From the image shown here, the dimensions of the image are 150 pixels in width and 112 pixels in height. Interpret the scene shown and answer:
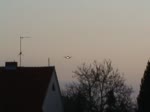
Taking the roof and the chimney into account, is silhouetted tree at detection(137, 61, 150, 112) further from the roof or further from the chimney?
the chimney

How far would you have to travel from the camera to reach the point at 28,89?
58.2m

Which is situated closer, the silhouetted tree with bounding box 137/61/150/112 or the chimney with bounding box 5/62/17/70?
the silhouetted tree with bounding box 137/61/150/112

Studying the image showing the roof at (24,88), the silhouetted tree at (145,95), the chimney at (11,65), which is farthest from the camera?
the chimney at (11,65)

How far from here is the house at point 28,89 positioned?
56406 millimetres

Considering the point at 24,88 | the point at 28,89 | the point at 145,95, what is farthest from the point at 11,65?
the point at 145,95

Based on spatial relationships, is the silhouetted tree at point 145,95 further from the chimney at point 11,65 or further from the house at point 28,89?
the chimney at point 11,65

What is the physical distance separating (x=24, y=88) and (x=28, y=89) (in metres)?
0.56

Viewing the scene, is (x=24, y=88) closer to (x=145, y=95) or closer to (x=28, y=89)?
(x=28, y=89)

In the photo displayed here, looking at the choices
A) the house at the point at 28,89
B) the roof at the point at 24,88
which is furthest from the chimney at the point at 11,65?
the roof at the point at 24,88

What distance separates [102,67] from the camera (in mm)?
72438

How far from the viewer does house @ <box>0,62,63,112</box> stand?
56406 millimetres

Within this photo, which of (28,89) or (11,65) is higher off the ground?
(11,65)

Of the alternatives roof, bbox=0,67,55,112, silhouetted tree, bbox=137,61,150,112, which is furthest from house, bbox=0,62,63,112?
silhouetted tree, bbox=137,61,150,112

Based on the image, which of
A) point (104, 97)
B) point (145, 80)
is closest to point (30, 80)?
point (104, 97)
